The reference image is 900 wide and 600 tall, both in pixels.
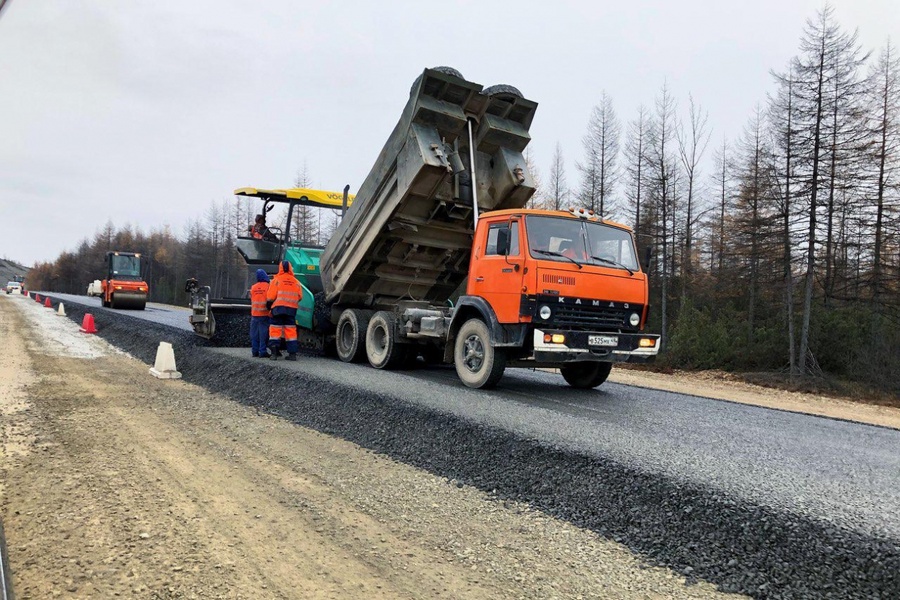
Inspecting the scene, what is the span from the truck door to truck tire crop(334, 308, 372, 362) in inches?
106

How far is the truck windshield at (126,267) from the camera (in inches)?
1109

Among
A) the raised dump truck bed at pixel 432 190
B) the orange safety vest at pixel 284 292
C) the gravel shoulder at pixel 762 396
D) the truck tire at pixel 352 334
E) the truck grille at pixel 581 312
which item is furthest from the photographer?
the gravel shoulder at pixel 762 396

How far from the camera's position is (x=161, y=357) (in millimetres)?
9812

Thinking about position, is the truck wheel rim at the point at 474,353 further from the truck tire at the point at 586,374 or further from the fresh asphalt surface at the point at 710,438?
the truck tire at the point at 586,374

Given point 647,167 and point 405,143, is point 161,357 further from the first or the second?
point 647,167

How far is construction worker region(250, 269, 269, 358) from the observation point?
995 cm

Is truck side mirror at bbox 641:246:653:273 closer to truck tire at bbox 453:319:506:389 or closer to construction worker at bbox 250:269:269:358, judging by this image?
truck tire at bbox 453:319:506:389

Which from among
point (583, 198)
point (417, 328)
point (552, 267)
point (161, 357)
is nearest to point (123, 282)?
point (161, 357)

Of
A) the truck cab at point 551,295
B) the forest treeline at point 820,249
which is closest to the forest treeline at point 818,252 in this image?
the forest treeline at point 820,249

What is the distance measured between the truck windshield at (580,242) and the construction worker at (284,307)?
464 centimetres

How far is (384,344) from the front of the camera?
893cm

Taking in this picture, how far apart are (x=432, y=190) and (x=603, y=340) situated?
3067mm

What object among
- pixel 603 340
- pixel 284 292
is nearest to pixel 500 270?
pixel 603 340

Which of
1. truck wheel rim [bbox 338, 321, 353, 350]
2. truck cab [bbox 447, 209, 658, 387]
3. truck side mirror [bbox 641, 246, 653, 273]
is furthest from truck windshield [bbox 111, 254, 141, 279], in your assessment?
truck side mirror [bbox 641, 246, 653, 273]
